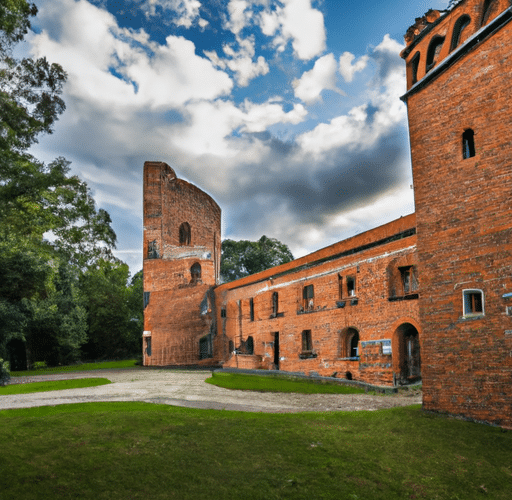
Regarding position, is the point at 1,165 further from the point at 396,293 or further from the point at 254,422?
the point at 396,293

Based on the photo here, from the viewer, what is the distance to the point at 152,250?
30031 mm

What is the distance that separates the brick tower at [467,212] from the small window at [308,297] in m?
10.1

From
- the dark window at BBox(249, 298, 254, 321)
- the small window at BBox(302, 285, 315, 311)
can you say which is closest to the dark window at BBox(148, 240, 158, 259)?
the dark window at BBox(249, 298, 254, 321)

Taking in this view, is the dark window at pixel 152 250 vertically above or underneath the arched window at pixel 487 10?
underneath

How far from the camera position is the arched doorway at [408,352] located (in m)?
14.2

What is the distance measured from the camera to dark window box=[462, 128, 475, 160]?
28.8 feet

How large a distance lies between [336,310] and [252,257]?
38.3 m

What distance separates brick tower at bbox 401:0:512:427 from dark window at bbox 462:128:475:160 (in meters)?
0.02

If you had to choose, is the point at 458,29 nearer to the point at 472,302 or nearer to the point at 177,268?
the point at 472,302

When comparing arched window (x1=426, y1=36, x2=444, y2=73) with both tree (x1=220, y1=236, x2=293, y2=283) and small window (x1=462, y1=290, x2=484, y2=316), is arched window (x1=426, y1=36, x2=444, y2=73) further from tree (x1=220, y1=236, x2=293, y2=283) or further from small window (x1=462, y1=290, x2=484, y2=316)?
tree (x1=220, y1=236, x2=293, y2=283)

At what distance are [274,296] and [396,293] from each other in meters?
8.51

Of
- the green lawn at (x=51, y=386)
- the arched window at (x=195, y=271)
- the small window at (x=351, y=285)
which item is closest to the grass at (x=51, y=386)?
the green lawn at (x=51, y=386)

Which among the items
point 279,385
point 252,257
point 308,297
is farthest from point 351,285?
point 252,257

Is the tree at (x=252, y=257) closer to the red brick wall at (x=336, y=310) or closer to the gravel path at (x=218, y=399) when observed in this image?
the red brick wall at (x=336, y=310)
